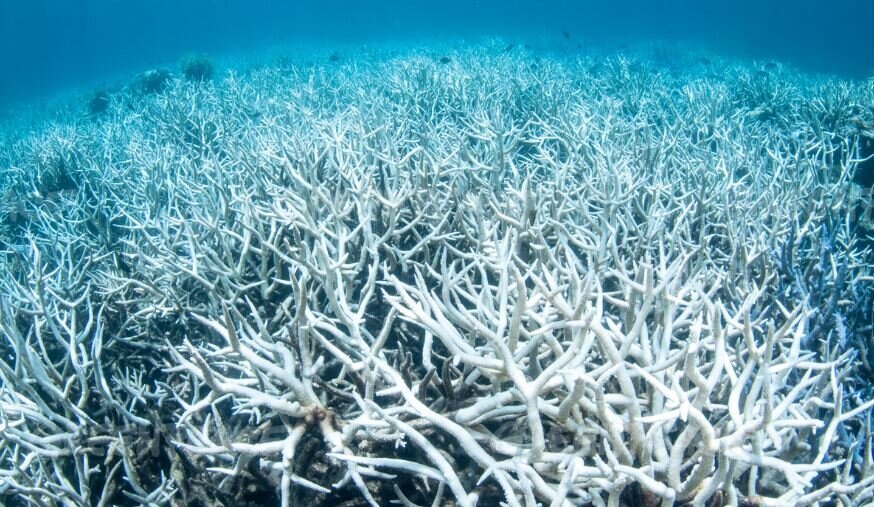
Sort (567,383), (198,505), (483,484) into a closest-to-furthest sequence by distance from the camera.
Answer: (567,383) < (483,484) < (198,505)

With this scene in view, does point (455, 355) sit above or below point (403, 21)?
below

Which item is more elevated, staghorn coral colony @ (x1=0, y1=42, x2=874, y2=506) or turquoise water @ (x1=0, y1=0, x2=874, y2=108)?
turquoise water @ (x1=0, y1=0, x2=874, y2=108)

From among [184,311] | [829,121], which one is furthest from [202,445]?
[829,121]

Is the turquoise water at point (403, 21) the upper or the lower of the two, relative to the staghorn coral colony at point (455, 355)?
upper

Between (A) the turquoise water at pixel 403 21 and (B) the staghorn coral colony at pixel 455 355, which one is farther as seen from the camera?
(A) the turquoise water at pixel 403 21

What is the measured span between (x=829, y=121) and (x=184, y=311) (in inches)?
322

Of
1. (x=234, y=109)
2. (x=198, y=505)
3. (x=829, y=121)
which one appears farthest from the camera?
(x=234, y=109)

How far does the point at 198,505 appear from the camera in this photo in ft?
6.34

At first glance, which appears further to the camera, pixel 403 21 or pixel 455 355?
pixel 403 21

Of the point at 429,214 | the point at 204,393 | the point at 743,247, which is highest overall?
the point at 429,214

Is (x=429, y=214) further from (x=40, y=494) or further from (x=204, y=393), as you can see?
(x=40, y=494)

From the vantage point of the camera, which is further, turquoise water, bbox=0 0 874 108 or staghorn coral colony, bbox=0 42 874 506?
turquoise water, bbox=0 0 874 108

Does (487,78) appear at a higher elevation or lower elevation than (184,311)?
higher

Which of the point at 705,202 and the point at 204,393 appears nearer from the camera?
the point at 204,393
